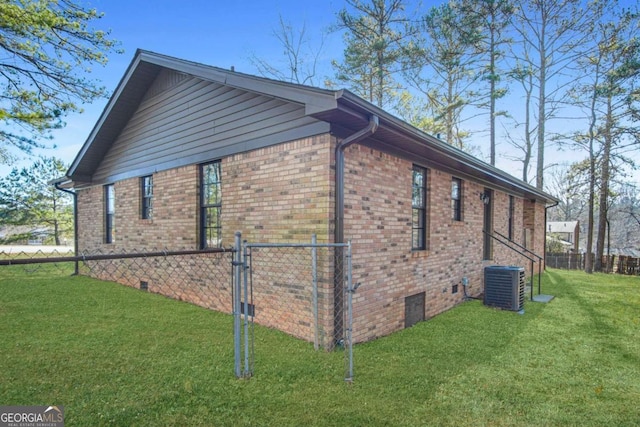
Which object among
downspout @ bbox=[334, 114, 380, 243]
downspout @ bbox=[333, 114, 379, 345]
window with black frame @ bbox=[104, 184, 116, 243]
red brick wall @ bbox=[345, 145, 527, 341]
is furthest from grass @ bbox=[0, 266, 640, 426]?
window with black frame @ bbox=[104, 184, 116, 243]

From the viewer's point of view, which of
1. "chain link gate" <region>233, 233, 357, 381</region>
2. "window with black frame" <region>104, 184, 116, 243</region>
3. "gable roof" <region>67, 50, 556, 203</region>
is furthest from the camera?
"window with black frame" <region>104, 184, 116, 243</region>

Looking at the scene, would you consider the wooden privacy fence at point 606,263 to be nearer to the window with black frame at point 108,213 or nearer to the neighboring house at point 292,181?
the neighboring house at point 292,181

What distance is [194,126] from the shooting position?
21.7 ft

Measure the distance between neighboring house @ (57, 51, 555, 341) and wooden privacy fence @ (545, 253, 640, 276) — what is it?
27.7 ft

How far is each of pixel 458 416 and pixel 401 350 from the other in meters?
1.49

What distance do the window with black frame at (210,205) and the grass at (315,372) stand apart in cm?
141

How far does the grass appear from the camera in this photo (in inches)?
115

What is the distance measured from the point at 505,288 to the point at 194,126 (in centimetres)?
721

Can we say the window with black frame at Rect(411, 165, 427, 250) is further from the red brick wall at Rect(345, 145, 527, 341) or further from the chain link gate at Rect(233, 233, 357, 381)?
the chain link gate at Rect(233, 233, 357, 381)

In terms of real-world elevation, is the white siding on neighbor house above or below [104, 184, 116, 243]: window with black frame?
above

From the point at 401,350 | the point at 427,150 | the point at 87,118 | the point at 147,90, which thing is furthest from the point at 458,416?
the point at 87,118

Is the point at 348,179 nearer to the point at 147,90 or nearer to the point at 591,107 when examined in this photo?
the point at 147,90

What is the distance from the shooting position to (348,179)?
14.8 ft

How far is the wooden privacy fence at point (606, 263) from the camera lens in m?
13.9
